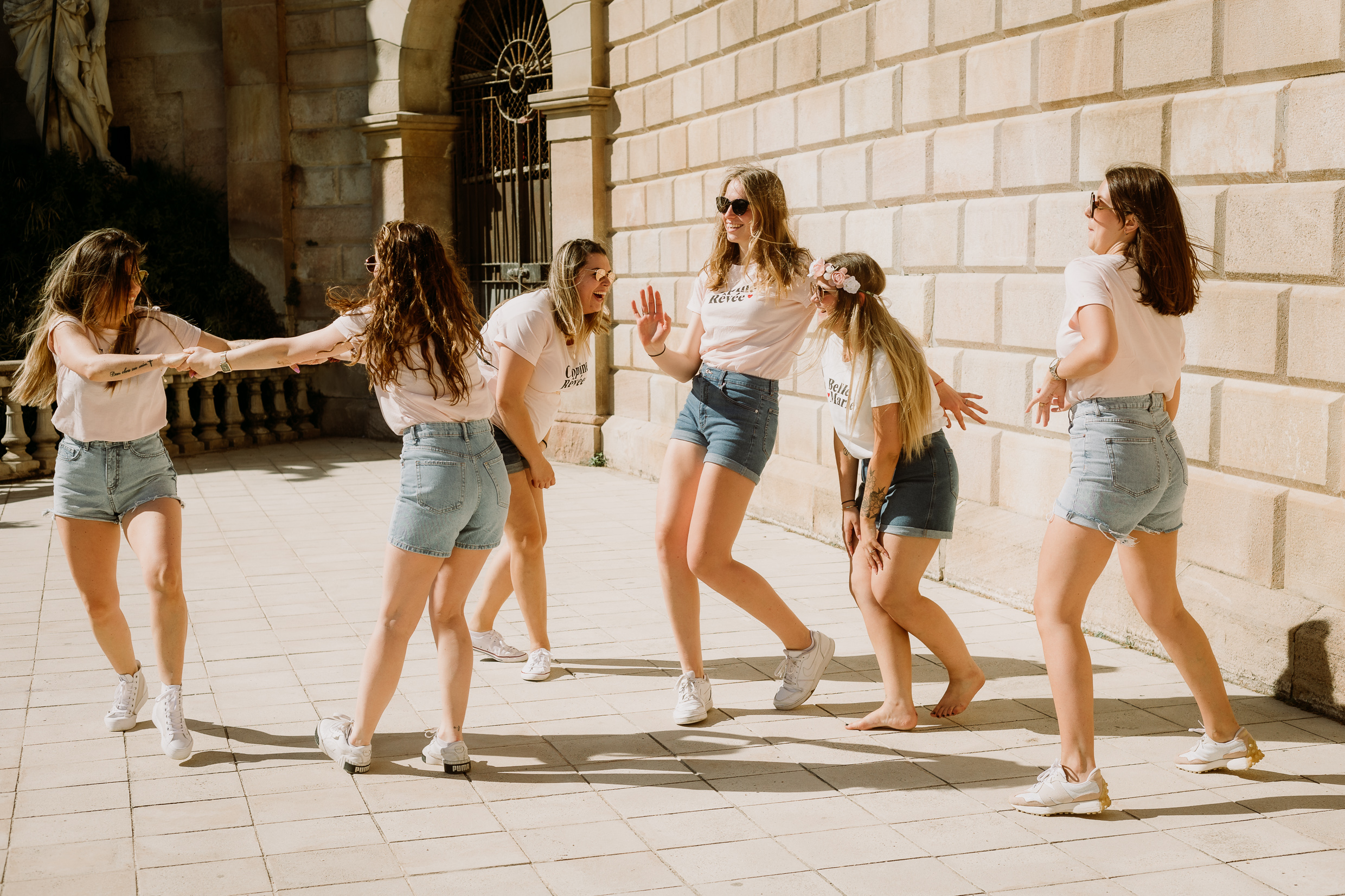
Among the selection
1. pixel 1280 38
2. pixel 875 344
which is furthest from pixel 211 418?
pixel 1280 38

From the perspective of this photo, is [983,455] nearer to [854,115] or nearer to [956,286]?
[956,286]

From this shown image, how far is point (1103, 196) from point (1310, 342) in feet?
5.40

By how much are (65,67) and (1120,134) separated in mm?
13229

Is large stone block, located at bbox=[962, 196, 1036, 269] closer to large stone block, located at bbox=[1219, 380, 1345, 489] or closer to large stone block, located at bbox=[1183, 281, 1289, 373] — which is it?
large stone block, located at bbox=[1183, 281, 1289, 373]

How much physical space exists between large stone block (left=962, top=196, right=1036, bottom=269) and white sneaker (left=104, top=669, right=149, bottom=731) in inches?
181

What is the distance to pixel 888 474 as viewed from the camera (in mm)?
4637

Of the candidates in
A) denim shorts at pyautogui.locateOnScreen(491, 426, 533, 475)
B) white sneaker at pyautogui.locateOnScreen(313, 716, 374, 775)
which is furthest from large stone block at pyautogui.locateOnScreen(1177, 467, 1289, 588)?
white sneaker at pyautogui.locateOnScreen(313, 716, 374, 775)

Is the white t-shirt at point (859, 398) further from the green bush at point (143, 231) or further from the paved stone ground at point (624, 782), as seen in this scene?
the green bush at point (143, 231)

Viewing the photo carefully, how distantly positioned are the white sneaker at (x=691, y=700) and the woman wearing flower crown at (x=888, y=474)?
22.0 inches

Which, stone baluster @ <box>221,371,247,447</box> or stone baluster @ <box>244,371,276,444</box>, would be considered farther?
stone baluster @ <box>244,371,276,444</box>

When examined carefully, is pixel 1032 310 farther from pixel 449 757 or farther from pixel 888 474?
pixel 449 757

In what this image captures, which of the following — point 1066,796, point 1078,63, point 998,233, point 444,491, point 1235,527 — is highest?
point 1078,63

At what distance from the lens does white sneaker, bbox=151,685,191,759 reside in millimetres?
4586

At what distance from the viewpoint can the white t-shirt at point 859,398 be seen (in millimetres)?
4598
